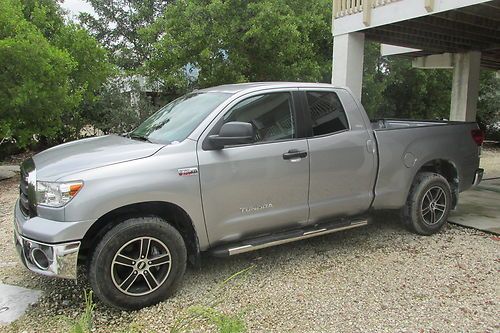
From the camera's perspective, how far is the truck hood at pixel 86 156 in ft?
11.3

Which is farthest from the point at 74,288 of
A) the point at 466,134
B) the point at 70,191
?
the point at 466,134

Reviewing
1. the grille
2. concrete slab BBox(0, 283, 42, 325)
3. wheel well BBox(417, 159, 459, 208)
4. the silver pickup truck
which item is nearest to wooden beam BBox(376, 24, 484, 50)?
wheel well BBox(417, 159, 459, 208)

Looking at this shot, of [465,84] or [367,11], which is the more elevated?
[367,11]

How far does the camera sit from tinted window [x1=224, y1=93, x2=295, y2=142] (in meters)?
4.18

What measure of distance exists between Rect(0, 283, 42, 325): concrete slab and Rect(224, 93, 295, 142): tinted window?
2370 mm

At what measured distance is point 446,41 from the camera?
1059cm

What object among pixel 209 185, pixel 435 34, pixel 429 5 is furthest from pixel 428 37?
pixel 209 185

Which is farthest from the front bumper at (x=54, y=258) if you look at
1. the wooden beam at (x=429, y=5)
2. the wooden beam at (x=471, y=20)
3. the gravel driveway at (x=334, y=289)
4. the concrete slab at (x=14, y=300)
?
the wooden beam at (x=471, y=20)

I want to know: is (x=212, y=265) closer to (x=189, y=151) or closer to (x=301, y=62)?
(x=189, y=151)

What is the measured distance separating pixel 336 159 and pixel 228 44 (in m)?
7.30

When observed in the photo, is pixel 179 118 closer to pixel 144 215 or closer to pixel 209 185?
pixel 209 185

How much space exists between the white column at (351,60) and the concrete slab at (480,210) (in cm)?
283

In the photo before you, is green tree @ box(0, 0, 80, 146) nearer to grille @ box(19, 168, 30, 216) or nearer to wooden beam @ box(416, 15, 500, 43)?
grille @ box(19, 168, 30, 216)

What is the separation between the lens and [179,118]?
431cm
